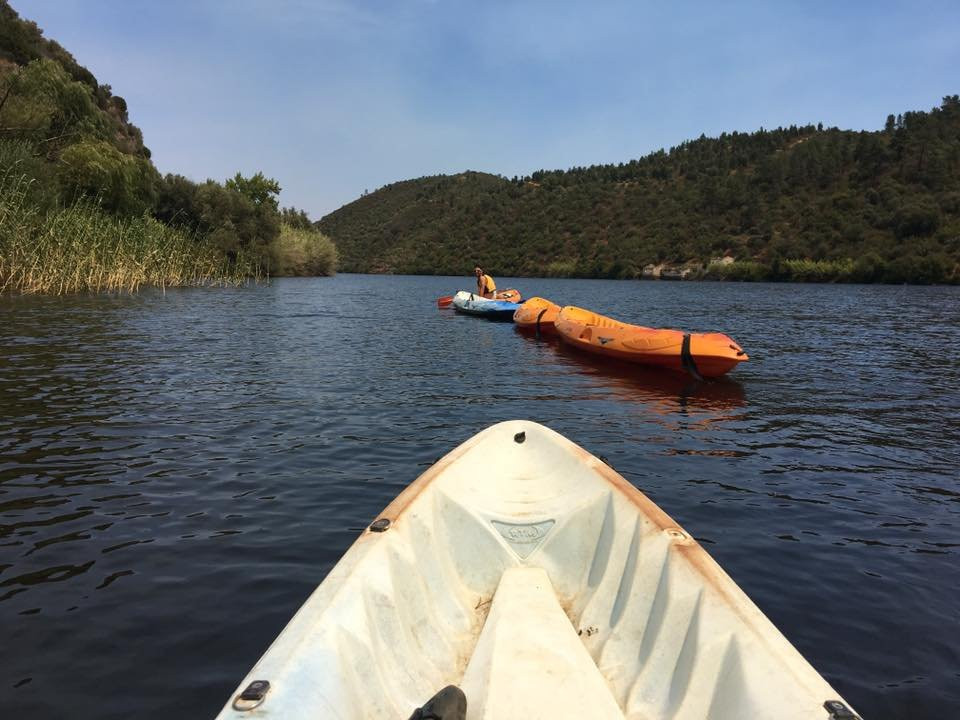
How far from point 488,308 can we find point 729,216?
7593cm

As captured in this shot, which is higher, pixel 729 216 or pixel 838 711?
pixel 729 216

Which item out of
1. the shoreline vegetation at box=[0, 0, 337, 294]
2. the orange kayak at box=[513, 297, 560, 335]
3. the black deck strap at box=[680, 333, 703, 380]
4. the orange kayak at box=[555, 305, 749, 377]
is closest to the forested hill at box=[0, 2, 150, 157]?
the shoreline vegetation at box=[0, 0, 337, 294]

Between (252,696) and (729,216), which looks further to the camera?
(729,216)

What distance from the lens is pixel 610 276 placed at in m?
93.3

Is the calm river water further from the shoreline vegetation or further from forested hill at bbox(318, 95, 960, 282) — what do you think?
forested hill at bbox(318, 95, 960, 282)

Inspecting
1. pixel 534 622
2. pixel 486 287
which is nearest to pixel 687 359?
pixel 534 622

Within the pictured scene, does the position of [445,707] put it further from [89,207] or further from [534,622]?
[89,207]

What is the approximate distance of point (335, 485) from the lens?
661cm

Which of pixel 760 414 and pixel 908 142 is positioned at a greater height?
pixel 908 142

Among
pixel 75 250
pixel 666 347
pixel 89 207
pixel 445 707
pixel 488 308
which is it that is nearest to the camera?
pixel 445 707

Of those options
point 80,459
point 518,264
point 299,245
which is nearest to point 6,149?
point 80,459

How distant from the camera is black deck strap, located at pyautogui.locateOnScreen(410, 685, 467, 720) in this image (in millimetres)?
2479

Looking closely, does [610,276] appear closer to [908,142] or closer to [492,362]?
[908,142]

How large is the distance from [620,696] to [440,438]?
568cm
